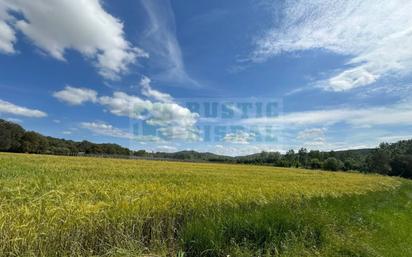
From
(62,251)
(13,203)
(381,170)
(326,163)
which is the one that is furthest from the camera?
(326,163)

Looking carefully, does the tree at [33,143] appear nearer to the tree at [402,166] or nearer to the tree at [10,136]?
the tree at [10,136]

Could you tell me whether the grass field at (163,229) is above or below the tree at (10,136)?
below

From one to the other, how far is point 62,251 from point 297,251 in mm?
4926

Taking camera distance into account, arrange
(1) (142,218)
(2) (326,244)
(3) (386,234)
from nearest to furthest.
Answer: (1) (142,218) < (2) (326,244) < (3) (386,234)

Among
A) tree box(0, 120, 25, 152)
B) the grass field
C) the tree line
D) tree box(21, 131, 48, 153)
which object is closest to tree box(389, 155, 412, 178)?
the tree line

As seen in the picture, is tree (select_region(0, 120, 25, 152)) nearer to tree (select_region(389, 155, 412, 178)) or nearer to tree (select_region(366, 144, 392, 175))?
tree (select_region(389, 155, 412, 178))

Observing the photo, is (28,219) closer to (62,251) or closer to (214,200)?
(62,251)

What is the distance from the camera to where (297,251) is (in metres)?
7.27

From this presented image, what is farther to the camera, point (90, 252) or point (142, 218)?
point (142, 218)

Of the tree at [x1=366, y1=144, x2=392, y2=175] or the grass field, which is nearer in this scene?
the grass field

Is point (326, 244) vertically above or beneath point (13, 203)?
beneath

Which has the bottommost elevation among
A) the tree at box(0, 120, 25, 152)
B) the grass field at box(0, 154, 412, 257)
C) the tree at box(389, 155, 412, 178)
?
the grass field at box(0, 154, 412, 257)

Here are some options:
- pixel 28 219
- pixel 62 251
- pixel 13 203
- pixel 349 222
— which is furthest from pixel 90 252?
pixel 349 222

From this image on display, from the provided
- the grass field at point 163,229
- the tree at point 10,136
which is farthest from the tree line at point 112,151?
the grass field at point 163,229
